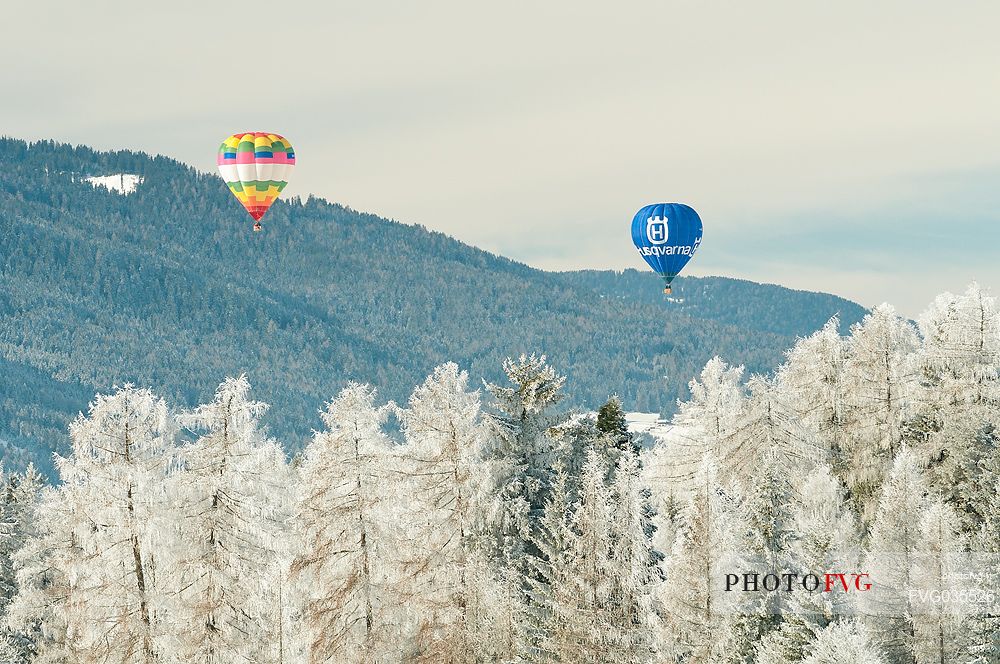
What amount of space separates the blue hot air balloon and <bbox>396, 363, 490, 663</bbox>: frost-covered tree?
144 ft

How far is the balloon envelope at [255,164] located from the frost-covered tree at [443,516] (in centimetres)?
5512

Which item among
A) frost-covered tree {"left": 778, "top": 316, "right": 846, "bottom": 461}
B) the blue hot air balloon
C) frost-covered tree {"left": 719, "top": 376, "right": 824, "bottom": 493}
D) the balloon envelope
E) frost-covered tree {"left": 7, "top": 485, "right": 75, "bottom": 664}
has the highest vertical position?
the balloon envelope

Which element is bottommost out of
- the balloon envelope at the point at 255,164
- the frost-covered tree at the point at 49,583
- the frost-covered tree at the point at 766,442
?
the frost-covered tree at the point at 49,583

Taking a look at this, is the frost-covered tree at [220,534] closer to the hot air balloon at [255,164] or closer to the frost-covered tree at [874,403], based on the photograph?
the frost-covered tree at [874,403]

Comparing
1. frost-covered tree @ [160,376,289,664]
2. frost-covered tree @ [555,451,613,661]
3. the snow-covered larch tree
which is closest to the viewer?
frost-covered tree @ [555,451,613,661]

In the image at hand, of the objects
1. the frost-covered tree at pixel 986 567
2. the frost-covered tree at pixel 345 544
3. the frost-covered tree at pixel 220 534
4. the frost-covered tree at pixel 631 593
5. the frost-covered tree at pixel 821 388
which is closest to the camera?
the frost-covered tree at pixel 986 567

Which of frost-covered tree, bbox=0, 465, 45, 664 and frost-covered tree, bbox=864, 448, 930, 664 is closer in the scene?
frost-covered tree, bbox=864, 448, 930, 664

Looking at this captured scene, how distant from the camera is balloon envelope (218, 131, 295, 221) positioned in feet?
312

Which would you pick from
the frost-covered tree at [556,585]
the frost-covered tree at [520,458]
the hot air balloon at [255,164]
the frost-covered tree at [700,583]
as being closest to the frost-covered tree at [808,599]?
the frost-covered tree at [700,583]

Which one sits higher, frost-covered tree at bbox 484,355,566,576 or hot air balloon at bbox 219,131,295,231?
hot air balloon at bbox 219,131,295,231

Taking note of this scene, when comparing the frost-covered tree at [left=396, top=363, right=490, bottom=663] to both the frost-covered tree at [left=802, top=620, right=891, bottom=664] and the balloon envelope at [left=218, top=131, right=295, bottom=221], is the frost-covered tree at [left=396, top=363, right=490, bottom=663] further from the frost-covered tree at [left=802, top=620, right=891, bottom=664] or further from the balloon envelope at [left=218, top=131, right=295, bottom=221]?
the balloon envelope at [left=218, top=131, right=295, bottom=221]

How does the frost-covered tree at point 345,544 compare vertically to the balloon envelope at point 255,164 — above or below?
below

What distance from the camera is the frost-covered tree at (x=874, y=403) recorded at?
50.4 m

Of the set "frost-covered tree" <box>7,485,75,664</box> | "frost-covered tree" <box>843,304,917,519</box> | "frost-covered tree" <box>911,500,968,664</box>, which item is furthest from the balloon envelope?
"frost-covered tree" <box>911,500,968,664</box>
